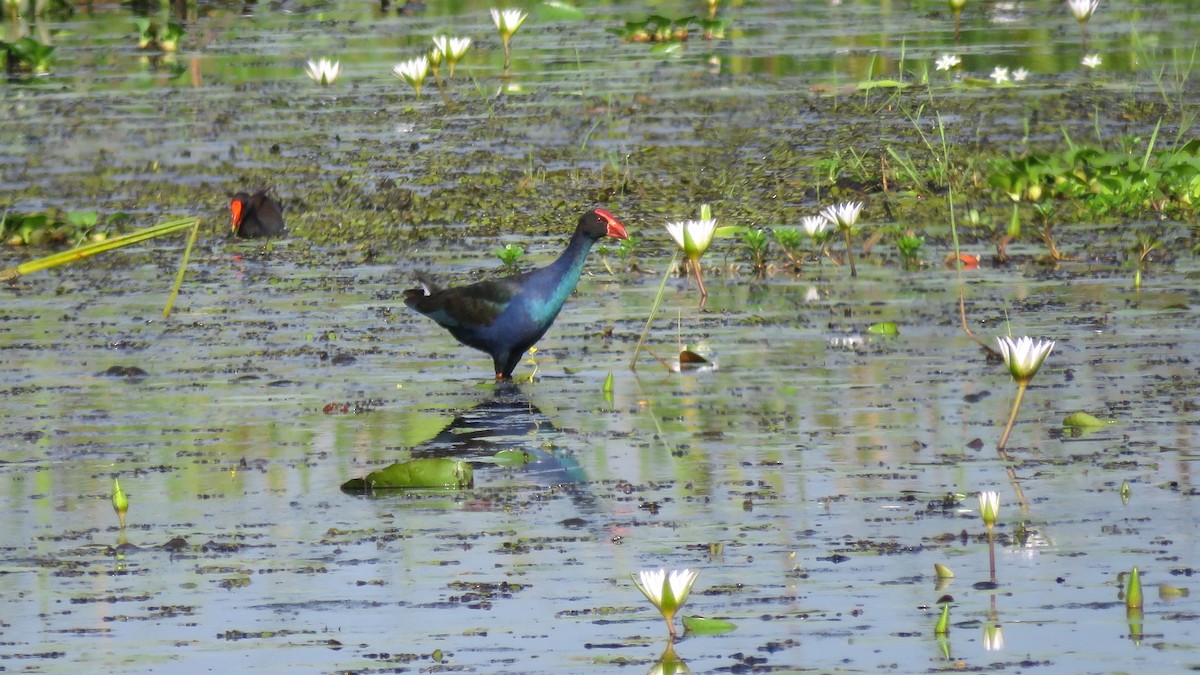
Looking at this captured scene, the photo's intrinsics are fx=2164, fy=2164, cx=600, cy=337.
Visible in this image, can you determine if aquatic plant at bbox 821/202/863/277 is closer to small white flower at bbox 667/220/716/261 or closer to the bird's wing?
small white flower at bbox 667/220/716/261

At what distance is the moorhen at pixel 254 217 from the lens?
36.0 feet

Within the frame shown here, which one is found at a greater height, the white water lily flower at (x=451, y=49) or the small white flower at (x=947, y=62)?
the white water lily flower at (x=451, y=49)

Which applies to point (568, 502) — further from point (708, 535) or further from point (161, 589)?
point (161, 589)

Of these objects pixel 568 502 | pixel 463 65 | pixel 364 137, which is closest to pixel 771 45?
pixel 463 65

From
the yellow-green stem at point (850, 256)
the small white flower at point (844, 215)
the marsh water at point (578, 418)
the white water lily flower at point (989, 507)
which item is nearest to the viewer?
the marsh water at point (578, 418)

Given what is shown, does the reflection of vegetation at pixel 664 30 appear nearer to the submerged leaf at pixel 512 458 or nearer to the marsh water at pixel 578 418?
the marsh water at pixel 578 418

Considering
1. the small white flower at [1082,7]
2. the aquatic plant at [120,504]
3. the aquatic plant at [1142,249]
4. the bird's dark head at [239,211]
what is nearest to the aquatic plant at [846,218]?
the aquatic plant at [1142,249]

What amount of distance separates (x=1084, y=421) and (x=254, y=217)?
529 cm

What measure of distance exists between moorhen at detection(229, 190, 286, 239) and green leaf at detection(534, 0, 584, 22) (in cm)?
915

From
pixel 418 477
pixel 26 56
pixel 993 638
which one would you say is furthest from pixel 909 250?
pixel 26 56

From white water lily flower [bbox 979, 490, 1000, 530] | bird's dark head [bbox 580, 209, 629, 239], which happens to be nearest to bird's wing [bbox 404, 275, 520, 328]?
bird's dark head [bbox 580, 209, 629, 239]

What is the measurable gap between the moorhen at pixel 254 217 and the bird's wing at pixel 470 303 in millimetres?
2665

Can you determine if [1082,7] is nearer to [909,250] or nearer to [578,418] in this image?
[909,250]

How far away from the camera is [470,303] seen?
8180 millimetres
